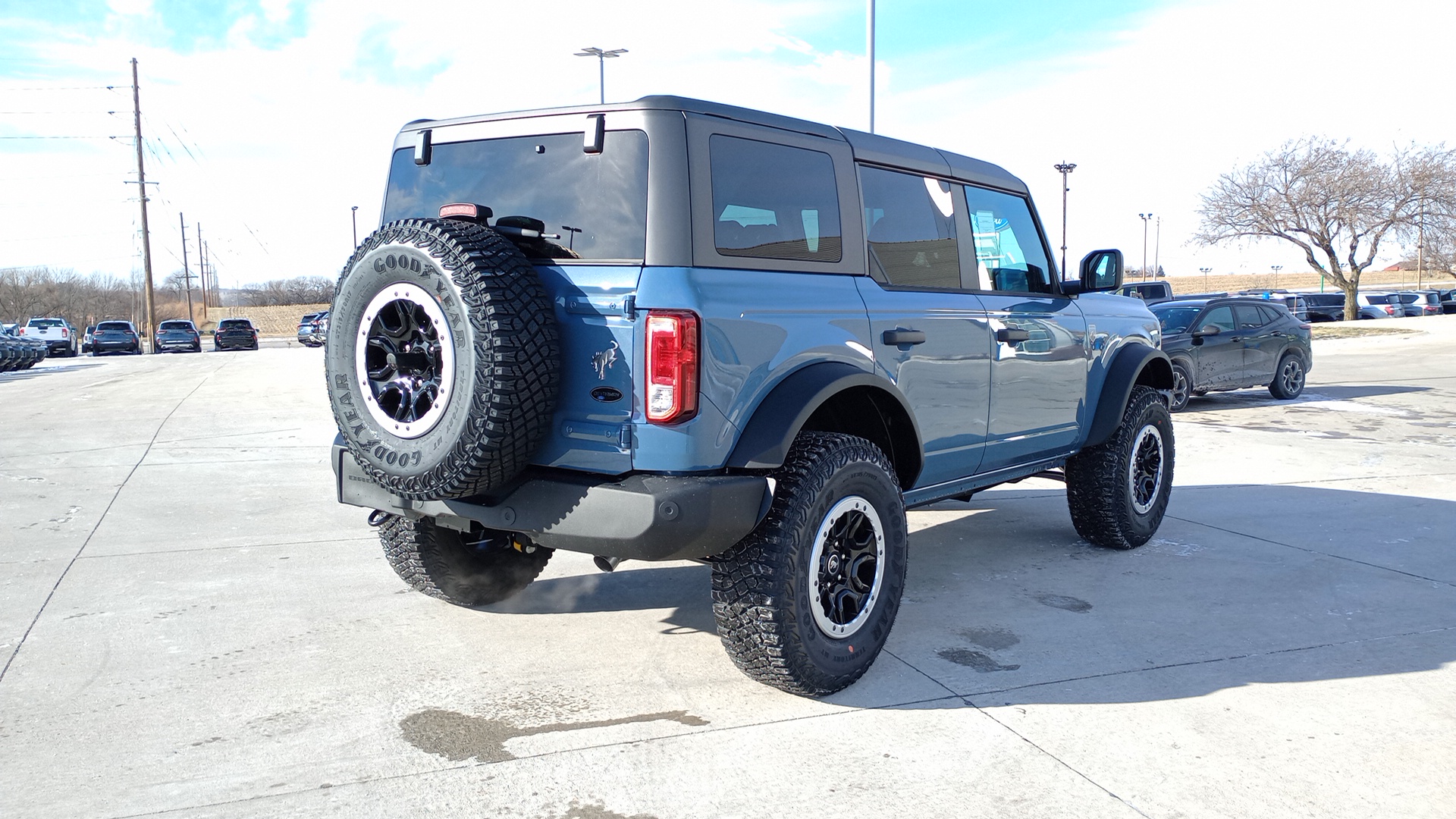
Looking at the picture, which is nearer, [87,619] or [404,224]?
[404,224]

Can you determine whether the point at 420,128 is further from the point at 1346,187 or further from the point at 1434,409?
the point at 1346,187

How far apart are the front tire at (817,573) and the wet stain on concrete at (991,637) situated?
0.59 meters

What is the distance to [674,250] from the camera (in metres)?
3.53

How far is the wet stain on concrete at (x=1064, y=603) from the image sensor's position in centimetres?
505

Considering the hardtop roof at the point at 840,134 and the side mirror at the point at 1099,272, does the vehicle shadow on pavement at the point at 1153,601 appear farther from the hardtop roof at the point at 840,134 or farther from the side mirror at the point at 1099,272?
the hardtop roof at the point at 840,134

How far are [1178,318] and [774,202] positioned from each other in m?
12.2

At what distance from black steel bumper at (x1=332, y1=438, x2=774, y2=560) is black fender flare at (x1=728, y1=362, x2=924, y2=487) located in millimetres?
86

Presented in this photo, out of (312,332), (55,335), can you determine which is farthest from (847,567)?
(312,332)

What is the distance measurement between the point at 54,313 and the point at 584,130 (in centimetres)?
9643

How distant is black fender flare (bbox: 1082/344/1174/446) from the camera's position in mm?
5984

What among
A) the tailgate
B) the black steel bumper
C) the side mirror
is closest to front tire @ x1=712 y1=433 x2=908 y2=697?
the black steel bumper

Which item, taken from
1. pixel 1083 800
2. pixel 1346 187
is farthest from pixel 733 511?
pixel 1346 187

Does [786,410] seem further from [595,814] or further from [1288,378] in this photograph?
[1288,378]

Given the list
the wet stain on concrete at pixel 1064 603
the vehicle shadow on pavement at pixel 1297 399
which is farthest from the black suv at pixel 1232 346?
the wet stain on concrete at pixel 1064 603
